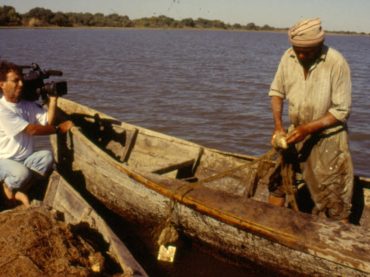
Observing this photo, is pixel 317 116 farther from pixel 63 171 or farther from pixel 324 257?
pixel 63 171

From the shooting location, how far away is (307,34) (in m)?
3.63

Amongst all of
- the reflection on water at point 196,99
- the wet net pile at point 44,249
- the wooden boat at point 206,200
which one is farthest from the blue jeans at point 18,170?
the reflection on water at point 196,99

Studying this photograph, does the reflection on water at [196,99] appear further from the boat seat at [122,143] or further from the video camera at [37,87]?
the video camera at [37,87]

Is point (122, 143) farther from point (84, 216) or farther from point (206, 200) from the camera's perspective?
point (206, 200)

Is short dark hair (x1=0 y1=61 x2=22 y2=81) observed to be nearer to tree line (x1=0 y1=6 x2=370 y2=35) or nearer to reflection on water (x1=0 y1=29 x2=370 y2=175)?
reflection on water (x1=0 y1=29 x2=370 y2=175)

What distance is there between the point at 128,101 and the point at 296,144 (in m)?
10.1

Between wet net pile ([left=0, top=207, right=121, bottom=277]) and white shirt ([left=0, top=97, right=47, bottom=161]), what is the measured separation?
992 millimetres

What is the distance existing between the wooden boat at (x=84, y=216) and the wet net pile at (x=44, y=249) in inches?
5.4

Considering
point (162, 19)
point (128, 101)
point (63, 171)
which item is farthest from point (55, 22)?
point (63, 171)

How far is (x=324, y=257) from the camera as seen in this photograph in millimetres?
3174

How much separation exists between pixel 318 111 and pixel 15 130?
337 centimetres

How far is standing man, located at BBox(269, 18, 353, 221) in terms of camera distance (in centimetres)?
370

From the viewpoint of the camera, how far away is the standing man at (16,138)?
4484 mm

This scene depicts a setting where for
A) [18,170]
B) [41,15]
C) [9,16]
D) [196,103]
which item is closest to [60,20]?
[41,15]
